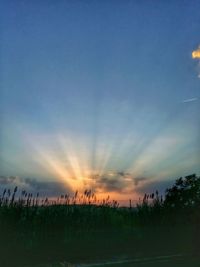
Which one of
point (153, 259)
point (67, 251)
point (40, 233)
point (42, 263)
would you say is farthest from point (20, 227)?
point (153, 259)

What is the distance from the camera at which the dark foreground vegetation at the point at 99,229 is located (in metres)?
11.3

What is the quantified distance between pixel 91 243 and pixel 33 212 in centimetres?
178

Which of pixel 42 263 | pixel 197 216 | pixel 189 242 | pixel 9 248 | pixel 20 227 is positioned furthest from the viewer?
pixel 197 216

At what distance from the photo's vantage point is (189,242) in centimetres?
1438

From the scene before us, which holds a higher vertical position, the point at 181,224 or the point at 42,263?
the point at 181,224

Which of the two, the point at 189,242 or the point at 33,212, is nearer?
the point at 33,212

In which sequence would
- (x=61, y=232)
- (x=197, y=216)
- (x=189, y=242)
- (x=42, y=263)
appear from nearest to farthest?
1. (x=42, y=263)
2. (x=61, y=232)
3. (x=189, y=242)
4. (x=197, y=216)

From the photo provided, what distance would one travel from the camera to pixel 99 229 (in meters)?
14.1

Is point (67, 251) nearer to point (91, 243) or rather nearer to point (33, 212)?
point (91, 243)

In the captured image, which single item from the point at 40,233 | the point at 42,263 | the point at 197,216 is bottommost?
the point at 42,263

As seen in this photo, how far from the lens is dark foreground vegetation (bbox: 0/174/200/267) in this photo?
11258 mm

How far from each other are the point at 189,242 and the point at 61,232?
13.0 feet

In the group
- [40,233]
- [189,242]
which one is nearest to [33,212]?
[40,233]

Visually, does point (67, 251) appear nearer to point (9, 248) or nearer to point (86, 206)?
point (9, 248)
